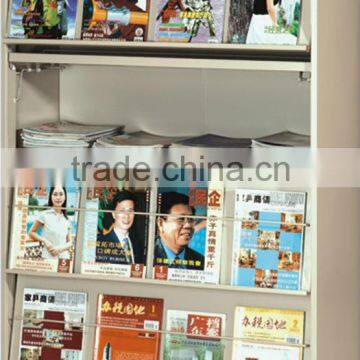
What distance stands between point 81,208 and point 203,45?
57cm

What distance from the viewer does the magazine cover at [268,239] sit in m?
2.30

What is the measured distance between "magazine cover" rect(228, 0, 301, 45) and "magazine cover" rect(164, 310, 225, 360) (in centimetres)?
75

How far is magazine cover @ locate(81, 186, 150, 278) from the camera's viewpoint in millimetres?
2406

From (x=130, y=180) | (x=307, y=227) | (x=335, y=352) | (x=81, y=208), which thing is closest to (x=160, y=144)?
(x=130, y=180)

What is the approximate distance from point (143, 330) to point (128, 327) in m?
0.04

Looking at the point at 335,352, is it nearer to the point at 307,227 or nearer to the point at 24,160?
the point at 307,227

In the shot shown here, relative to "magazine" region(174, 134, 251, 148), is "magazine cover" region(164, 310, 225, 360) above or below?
below

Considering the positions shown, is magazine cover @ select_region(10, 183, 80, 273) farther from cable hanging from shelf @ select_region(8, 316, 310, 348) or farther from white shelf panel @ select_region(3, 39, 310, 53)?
white shelf panel @ select_region(3, 39, 310, 53)

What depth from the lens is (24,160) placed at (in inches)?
97.7

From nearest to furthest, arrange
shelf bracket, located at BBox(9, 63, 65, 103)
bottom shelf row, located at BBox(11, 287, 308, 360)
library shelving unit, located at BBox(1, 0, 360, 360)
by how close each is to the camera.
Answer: library shelving unit, located at BBox(1, 0, 360, 360) → bottom shelf row, located at BBox(11, 287, 308, 360) → shelf bracket, located at BBox(9, 63, 65, 103)

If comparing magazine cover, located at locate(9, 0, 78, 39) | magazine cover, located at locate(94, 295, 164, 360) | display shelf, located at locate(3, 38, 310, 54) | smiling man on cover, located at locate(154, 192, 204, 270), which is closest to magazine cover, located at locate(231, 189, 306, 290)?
smiling man on cover, located at locate(154, 192, 204, 270)

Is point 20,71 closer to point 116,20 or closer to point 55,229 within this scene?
point 116,20

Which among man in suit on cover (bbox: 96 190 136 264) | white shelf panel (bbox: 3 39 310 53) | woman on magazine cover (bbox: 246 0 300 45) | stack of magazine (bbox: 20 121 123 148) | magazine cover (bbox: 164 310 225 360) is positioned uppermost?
woman on magazine cover (bbox: 246 0 300 45)

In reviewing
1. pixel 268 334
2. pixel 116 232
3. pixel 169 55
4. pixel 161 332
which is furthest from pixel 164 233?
pixel 169 55
